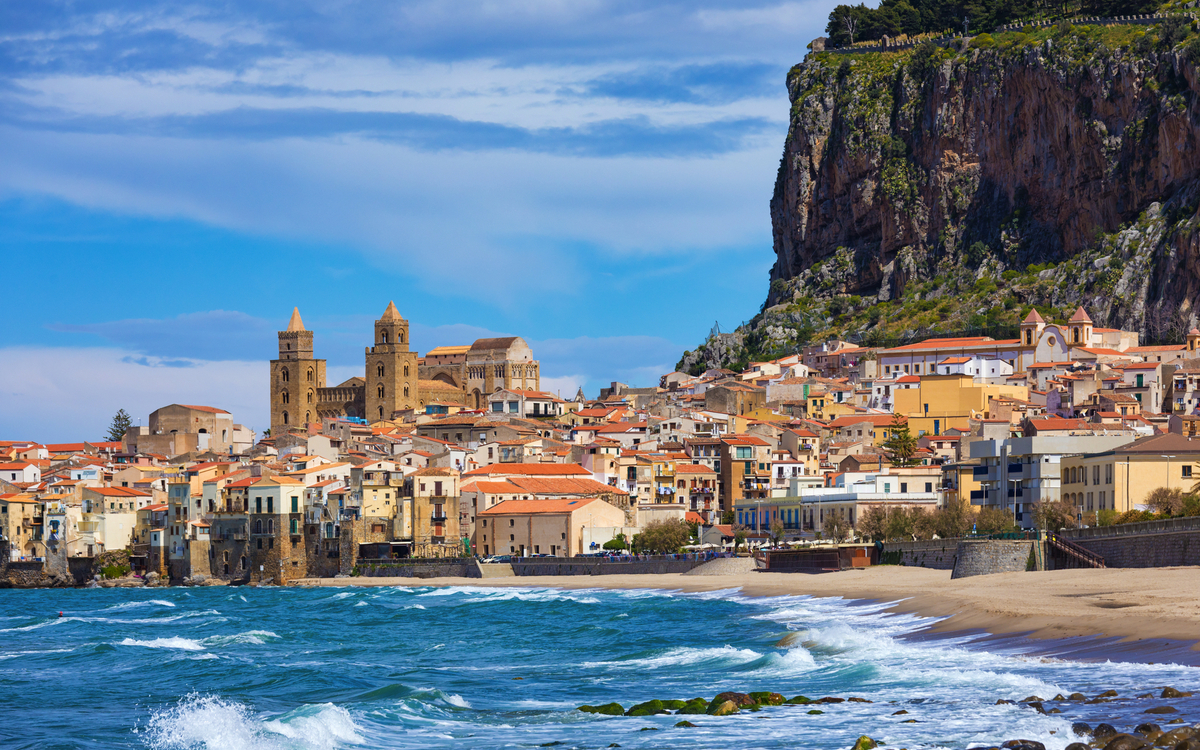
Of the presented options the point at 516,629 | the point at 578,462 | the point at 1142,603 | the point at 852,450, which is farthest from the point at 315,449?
the point at 1142,603

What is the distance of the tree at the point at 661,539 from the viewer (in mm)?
86375

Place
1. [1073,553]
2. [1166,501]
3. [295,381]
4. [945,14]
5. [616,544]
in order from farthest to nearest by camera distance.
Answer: [945,14], [295,381], [616,544], [1166,501], [1073,553]

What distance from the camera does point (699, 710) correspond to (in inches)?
1330

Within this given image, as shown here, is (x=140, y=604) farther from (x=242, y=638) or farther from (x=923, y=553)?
(x=923, y=553)

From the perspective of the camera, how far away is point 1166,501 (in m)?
62.6

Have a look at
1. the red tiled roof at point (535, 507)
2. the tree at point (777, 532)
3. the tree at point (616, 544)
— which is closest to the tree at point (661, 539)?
the tree at point (616, 544)

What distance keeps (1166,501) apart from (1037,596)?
1781cm

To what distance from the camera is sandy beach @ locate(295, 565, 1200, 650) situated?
3850 cm

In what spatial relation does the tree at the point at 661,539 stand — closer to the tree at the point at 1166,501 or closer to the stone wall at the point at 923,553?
the stone wall at the point at 923,553

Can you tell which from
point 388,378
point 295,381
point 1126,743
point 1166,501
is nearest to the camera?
point 1126,743

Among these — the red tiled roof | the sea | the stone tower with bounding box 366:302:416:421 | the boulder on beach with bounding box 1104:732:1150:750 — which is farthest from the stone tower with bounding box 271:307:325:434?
the boulder on beach with bounding box 1104:732:1150:750

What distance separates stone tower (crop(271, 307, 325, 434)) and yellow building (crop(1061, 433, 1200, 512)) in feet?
404

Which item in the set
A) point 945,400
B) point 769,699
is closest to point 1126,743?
point 769,699

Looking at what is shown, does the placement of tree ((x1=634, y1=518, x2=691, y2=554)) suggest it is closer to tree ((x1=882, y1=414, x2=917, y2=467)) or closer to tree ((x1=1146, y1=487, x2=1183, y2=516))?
tree ((x1=882, y1=414, x2=917, y2=467))
